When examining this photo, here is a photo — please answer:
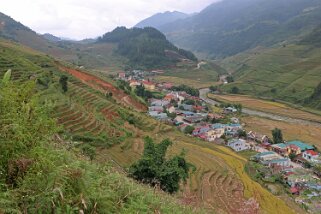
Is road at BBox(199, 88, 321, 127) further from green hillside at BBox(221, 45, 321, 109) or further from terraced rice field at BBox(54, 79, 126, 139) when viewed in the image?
terraced rice field at BBox(54, 79, 126, 139)

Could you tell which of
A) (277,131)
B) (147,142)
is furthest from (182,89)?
(147,142)

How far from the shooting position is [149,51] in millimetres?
126500

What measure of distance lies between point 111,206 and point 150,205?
102 cm

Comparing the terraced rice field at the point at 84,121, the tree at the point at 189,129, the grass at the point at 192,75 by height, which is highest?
the terraced rice field at the point at 84,121

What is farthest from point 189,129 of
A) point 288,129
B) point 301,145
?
point 288,129

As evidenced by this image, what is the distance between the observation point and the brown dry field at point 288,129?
1934 inches

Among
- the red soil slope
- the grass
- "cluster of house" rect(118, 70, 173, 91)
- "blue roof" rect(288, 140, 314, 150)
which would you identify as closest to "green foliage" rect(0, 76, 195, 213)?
the red soil slope

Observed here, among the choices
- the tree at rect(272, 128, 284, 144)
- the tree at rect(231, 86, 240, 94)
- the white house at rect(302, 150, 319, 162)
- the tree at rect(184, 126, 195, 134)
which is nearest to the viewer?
the white house at rect(302, 150, 319, 162)

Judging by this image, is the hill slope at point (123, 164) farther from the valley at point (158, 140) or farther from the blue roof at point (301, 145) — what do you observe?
the blue roof at point (301, 145)

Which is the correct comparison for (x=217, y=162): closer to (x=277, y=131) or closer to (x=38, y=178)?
(x=277, y=131)

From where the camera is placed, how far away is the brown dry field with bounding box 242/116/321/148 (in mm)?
49131

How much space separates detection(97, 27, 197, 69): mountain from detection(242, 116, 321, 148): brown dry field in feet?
212

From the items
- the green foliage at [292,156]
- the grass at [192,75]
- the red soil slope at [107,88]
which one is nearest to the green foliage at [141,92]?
the red soil slope at [107,88]

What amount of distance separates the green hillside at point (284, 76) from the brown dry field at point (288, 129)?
17.0m
